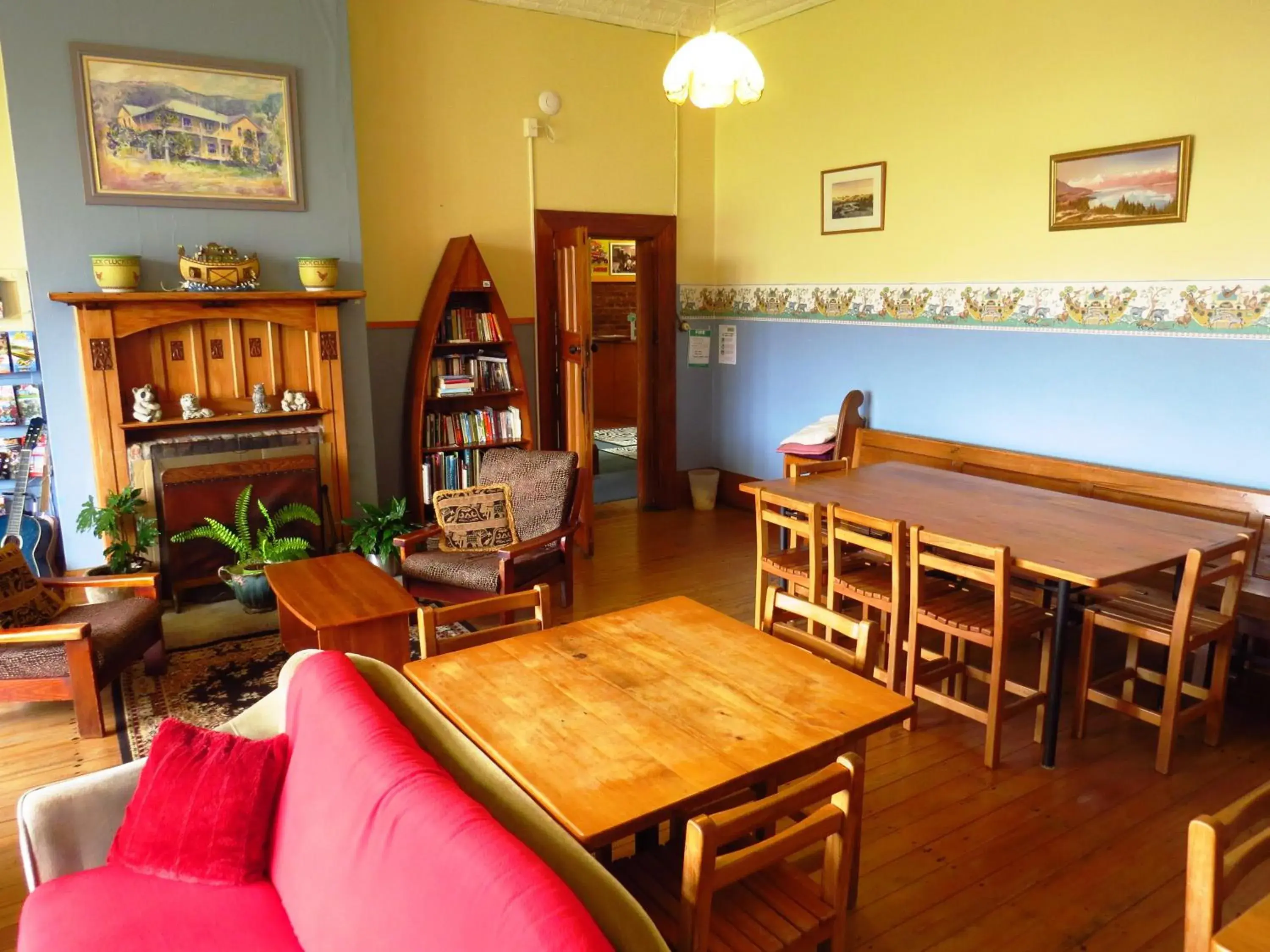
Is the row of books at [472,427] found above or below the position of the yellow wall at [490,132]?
below

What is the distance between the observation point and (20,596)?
11.7ft

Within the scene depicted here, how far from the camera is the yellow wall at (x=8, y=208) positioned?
4820 mm

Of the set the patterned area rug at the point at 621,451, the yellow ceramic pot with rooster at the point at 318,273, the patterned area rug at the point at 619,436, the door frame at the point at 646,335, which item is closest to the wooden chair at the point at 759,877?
the yellow ceramic pot with rooster at the point at 318,273

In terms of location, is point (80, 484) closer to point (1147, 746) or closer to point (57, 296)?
point (57, 296)

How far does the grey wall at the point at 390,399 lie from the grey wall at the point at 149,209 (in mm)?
381

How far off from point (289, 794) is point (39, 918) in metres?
0.52

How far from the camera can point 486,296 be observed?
6035 millimetres

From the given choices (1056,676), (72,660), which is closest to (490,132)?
(72,660)

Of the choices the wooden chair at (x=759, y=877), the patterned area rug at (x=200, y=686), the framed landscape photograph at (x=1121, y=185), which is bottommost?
the patterned area rug at (x=200, y=686)

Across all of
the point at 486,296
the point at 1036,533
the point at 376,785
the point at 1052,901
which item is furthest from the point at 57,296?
the point at 1052,901

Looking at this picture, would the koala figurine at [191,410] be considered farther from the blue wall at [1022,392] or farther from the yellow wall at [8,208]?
the blue wall at [1022,392]

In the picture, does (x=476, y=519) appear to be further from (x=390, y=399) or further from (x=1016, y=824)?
(x=1016, y=824)

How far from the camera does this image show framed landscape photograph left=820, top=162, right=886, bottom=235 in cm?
552

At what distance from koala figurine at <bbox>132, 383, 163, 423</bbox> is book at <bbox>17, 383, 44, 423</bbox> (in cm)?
81
